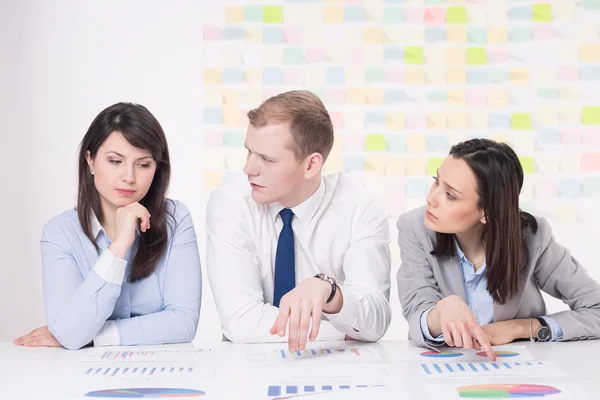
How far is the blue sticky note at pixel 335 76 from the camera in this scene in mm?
3902

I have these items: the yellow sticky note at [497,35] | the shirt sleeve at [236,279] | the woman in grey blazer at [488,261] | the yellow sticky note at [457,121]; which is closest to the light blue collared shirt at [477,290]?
the woman in grey blazer at [488,261]

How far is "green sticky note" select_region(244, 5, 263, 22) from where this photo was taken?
3.89m

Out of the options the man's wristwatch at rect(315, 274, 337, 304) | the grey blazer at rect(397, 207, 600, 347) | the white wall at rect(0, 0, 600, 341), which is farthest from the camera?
the white wall at rect(0, 0, 600, 341)

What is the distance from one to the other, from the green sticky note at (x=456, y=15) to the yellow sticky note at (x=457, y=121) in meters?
0.51

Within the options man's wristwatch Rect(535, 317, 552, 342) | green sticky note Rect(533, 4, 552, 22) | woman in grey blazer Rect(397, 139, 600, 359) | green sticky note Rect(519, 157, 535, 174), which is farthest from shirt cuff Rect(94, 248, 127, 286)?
green sticky note Rect(533, 4, 552, 22)

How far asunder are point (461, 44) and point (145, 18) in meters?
1.73

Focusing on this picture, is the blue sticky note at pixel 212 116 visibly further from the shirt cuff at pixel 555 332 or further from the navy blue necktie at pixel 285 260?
the shirt cuff at pixel 555 332

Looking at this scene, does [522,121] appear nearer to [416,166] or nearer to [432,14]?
[416,166]

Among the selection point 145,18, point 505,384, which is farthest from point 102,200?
point 145,18

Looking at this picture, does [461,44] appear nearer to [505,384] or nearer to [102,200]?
[102,200]

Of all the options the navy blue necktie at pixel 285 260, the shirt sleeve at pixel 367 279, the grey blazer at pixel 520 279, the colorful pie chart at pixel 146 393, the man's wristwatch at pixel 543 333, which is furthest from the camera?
the navy blue necktie at pixel 285 260

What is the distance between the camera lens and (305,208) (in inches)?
88.4

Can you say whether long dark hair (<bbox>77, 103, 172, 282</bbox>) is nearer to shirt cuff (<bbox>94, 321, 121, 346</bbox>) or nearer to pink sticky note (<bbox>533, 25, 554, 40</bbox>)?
shirt cuff (<bbox>94, 321, 121, 346</bbox>)

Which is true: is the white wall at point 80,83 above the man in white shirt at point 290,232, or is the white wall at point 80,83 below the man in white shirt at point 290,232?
above
